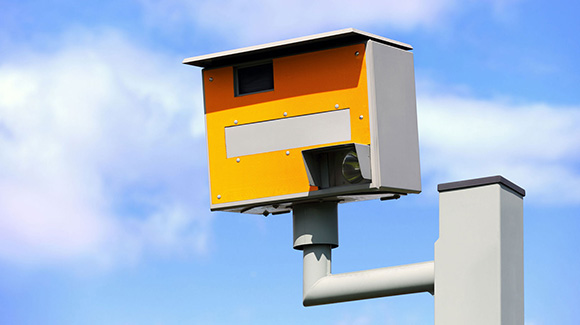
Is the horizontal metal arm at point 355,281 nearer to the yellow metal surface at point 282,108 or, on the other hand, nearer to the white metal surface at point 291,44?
the yellow metal surface at point 282,108

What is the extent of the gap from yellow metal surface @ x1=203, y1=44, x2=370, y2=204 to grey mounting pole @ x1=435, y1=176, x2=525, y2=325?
0.89 m

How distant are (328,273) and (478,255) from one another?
Answer: 135cm

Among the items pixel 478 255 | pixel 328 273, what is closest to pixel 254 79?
pixel 328 273

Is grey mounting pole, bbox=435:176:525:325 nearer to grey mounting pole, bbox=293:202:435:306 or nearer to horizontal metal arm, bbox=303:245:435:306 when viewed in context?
horizontal metal arm, bbox=303:245:435:306

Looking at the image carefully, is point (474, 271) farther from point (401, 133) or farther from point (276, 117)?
point (276, 117)

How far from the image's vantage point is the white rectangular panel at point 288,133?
→ 7430 millimetres

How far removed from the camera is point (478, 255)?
6.61 meters

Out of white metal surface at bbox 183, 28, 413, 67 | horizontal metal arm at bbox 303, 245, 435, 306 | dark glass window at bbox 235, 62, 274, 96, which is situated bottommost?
horizontal metal arm at bbox 303, 245, 435, 306

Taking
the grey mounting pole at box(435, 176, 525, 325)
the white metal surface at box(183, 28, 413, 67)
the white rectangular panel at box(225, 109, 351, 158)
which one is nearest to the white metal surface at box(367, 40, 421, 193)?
the white metal surface at box(183, 28, 413, 67)

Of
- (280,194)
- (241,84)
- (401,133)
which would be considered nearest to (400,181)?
(401,133)

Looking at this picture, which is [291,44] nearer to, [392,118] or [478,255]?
[392,118]

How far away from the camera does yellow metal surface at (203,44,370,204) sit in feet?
24.4

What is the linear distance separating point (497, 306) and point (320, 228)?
157cm

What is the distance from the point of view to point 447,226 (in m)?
6.73
